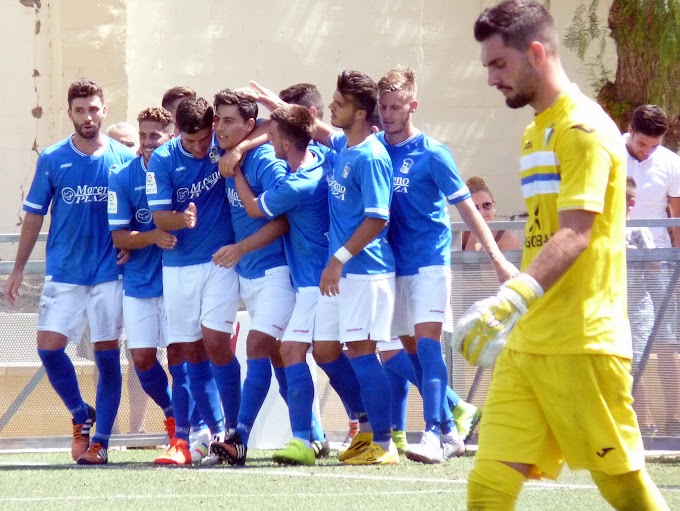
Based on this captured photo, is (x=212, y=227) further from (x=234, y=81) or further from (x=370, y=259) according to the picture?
(x=234, y=81)

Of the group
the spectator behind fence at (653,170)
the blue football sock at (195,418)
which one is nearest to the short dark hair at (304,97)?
the blue football sock at (195,418)

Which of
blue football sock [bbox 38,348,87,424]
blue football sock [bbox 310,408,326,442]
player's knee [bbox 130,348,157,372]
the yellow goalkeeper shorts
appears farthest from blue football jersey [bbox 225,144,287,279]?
the yellow goalkeeper shorts

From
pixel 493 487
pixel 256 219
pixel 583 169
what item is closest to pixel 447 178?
pixel 256 219

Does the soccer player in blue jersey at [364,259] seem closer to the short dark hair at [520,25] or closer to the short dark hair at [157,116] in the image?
the short dark hair at [157,116]

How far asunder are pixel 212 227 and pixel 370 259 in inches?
38.6

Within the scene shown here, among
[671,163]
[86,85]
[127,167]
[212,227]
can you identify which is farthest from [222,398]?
[671,163]

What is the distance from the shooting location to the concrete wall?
12.7 meters

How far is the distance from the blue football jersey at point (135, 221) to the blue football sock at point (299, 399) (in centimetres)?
104

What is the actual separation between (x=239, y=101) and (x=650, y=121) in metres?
2.91

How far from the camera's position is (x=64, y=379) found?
7.33 m

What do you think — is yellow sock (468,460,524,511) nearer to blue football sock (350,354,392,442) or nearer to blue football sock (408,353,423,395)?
blue football sock (350,354,392,442)

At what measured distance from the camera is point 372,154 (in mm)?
6688

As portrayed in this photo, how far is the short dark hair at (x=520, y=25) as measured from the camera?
12.2ft

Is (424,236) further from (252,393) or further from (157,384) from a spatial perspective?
(157,384)
